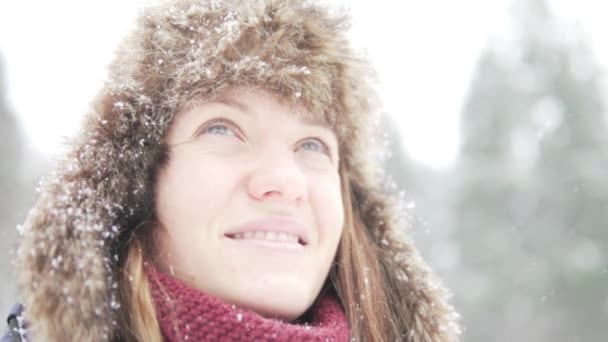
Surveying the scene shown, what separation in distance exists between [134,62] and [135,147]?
12.6 inches

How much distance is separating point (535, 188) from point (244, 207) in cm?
1192

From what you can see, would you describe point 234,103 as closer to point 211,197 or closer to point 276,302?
point 211,197

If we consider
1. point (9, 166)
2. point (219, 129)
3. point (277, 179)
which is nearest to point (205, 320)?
point (277, 179)

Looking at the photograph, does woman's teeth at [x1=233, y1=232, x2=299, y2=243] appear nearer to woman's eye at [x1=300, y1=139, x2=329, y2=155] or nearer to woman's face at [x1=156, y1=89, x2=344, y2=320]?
woman's face at [x1=156, y1=89, x2=344, y2=320]

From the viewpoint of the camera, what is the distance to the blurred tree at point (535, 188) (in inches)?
455

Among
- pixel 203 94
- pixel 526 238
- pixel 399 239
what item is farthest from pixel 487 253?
pixel 203 94

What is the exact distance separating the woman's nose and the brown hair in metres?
0.41

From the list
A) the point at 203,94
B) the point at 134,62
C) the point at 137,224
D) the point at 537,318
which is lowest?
the point at 137,224

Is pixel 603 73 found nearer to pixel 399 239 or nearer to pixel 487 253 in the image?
pixel 487 253

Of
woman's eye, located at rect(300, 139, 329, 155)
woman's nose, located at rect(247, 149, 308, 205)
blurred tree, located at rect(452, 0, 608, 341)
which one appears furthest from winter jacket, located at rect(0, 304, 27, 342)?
blurred tree, located at rect(452, 0, 608, 341)

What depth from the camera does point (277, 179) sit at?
1925 millimetres

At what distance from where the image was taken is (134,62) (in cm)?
204

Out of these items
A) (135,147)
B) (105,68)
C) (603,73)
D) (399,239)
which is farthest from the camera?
(603,73)

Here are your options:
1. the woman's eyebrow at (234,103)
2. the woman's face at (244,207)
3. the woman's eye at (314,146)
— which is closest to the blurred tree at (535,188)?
the woman's eye at (314,146)
